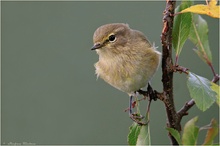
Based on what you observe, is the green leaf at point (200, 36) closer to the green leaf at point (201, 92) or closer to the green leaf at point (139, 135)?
the green leaf at point (201, 92)

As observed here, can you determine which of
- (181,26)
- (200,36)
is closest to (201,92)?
(181,26)

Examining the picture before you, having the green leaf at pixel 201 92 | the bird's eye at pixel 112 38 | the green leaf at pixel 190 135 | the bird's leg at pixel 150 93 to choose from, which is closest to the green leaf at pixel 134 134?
the bird's leg at pixel 150 93

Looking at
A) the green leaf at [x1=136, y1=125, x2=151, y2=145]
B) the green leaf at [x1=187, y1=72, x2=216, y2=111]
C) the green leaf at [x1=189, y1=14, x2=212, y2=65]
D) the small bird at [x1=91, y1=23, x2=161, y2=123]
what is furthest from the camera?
the small bird at [x1=91, y1=23, x2=161, y2=123]

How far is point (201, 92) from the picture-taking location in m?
2.16

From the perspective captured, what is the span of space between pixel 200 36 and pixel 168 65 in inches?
18.7

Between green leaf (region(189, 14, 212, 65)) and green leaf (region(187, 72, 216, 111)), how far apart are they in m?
0.41

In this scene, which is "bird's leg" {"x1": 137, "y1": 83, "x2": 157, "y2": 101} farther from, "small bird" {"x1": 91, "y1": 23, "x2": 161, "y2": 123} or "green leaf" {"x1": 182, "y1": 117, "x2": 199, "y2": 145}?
"green leaf" {"x1": 182, "y1": 117, "x2": 199, "y2": 145}

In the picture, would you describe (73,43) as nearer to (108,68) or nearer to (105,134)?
(105,134)

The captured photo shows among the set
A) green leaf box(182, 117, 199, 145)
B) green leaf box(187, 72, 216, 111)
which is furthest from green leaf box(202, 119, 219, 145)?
green leaf box(187, 72, 216, 111)

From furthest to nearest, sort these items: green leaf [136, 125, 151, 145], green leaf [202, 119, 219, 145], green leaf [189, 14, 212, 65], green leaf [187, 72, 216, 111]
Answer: green leaf [189, 14, 212, 65] → green leaf [136, 125, 151, 145] → green leaf [202, 119, 219, 145] → green leaf [187, 72, 216, 111]

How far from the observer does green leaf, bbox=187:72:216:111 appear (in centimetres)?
212

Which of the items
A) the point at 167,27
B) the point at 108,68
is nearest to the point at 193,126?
the point at 167,27

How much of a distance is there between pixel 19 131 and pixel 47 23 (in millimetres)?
1410

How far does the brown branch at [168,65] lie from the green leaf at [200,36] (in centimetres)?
42
